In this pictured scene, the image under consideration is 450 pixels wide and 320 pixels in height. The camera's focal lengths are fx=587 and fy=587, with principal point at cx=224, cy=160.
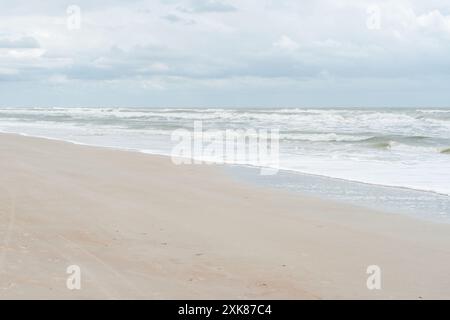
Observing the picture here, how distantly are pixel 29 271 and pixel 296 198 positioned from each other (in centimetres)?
554

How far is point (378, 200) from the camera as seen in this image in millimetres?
9344

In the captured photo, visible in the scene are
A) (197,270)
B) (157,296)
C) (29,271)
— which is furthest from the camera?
(197,270)

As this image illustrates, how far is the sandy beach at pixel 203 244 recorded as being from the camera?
4.61 metres

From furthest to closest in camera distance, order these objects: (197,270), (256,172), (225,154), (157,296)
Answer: (225,154), (256,172), (197,270), (157,296)

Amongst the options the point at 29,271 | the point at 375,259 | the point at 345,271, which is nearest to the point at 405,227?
the point at 375,259

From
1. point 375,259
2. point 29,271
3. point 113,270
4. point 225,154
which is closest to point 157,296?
point 113,270

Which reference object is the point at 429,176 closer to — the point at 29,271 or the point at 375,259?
the point at 375,259

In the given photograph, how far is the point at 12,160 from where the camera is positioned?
13.9 metres

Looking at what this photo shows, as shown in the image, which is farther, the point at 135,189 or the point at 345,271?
the point at 135,189

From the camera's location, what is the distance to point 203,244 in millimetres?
6094

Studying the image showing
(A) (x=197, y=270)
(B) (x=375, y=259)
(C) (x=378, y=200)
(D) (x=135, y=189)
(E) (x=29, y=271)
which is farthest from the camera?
(D) (x=135, y=189)

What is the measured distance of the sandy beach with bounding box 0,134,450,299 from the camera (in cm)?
461

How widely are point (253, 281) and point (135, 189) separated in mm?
5429

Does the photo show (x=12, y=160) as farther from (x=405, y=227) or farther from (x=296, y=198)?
(x=405, y=227)
